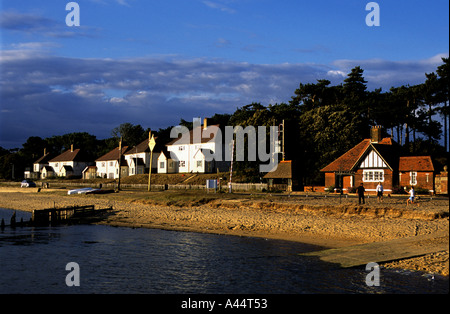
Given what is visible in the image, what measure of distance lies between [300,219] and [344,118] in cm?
3941

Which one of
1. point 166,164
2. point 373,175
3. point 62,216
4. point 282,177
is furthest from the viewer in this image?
point 166,164

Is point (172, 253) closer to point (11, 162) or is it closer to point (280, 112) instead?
point (280, 112)

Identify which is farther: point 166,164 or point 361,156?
point 166,164

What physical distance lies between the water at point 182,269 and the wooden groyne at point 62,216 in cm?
842

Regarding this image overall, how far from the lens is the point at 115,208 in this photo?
47844 mm

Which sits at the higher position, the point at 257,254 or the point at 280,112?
the point at 280,112

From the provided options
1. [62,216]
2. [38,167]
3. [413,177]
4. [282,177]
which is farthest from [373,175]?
[38,167]

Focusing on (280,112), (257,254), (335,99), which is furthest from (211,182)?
(335,99)

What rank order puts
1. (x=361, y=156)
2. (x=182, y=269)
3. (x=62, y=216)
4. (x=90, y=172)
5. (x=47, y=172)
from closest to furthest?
1. (x=182, y=269)
2. (x=62, y=216)
3. (x=361, y=156)
4. (x=90, y=172)
5. (x=47, y=172)

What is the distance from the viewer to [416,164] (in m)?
54.1

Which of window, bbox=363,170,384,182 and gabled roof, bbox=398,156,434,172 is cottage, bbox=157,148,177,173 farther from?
A: gabled roof, bbox=398,156,434,172

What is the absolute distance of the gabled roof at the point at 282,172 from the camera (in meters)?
60.4

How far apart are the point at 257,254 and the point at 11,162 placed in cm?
13280

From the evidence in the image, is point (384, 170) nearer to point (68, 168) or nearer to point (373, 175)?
point (373, 175)
